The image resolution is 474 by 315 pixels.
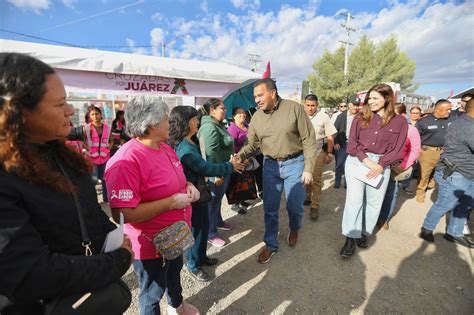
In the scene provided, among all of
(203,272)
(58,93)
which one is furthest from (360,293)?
(58,93)

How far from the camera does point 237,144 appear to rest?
13.5ft

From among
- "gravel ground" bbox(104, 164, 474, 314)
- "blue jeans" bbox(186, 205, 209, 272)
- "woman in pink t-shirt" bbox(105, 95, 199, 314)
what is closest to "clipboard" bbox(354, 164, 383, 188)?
"gravel ground" bbox(104, 164, 474, 314)

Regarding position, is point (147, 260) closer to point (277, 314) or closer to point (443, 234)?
point (277, 314)

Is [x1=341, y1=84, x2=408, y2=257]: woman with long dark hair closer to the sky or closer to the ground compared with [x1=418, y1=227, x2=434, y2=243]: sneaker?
closer to the sky

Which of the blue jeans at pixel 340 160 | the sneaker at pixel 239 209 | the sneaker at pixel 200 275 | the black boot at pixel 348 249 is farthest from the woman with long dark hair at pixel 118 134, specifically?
the blue jeans at pixel 340 160

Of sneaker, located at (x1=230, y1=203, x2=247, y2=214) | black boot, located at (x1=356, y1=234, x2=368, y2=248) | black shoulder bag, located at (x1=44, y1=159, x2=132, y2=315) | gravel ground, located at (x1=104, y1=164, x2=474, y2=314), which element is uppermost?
black shoulder bag, located at (x1=44, y1=159, x2=132, y2=315)

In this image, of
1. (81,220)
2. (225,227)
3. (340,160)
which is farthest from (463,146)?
(81,220)

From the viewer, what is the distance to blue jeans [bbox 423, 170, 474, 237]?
2949 millimetres

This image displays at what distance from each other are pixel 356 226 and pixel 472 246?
1673 millimetres

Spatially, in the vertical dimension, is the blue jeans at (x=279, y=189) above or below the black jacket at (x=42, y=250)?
below

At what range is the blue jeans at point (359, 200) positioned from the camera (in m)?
2.76

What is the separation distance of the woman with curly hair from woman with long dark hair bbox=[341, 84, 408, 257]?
8.66 ft

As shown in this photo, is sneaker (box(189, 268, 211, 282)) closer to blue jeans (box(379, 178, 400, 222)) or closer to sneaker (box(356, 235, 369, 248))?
sneaker (box(356, 235, 369, 248))

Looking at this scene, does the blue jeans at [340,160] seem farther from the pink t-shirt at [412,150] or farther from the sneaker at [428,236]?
the sneaker at [428,236]
